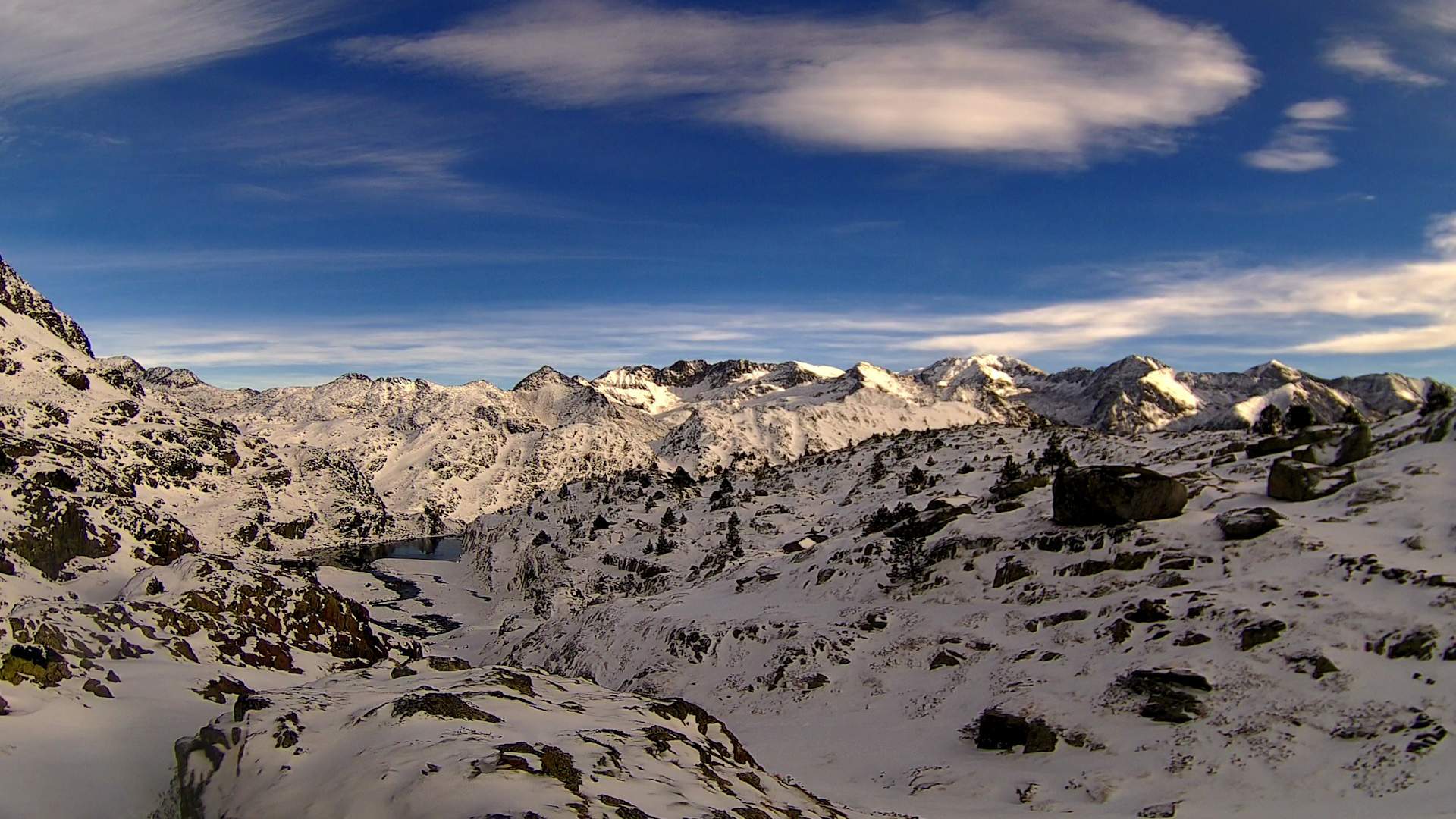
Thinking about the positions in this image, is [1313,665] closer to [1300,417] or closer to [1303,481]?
[1303,481]

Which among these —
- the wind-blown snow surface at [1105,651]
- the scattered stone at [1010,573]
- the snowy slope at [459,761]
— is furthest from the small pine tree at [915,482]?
the snowy slope at [459,761]

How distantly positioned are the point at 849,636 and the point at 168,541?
97616 millimetres

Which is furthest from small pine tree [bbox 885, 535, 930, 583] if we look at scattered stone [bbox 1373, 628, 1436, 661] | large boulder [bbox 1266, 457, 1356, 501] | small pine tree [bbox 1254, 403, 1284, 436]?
small pine tree [bbox 1254, 403, 1284, 436]

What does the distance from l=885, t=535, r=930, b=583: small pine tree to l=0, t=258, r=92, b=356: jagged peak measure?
634ft

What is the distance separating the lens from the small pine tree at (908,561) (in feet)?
122

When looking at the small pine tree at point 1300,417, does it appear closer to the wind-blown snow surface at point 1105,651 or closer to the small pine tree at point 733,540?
the wind-blown snow surface at point 1105,651

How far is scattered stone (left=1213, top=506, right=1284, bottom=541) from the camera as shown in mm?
29781

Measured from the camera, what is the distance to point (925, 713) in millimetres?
26781

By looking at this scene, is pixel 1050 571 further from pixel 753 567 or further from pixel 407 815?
pixel 407 815

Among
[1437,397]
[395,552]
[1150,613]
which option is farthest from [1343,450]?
[395,552]

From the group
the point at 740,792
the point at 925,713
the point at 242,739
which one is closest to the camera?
the point at 242,739

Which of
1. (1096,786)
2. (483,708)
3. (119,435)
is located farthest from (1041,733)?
(119,435)

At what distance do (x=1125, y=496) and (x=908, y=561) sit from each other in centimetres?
996

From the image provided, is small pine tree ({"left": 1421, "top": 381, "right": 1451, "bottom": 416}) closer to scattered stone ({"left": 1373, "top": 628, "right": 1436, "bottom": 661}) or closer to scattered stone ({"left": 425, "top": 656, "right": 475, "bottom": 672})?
scattered stone ({"left": 1373, "top": 628, "right": 1436, "bottom": 661})
